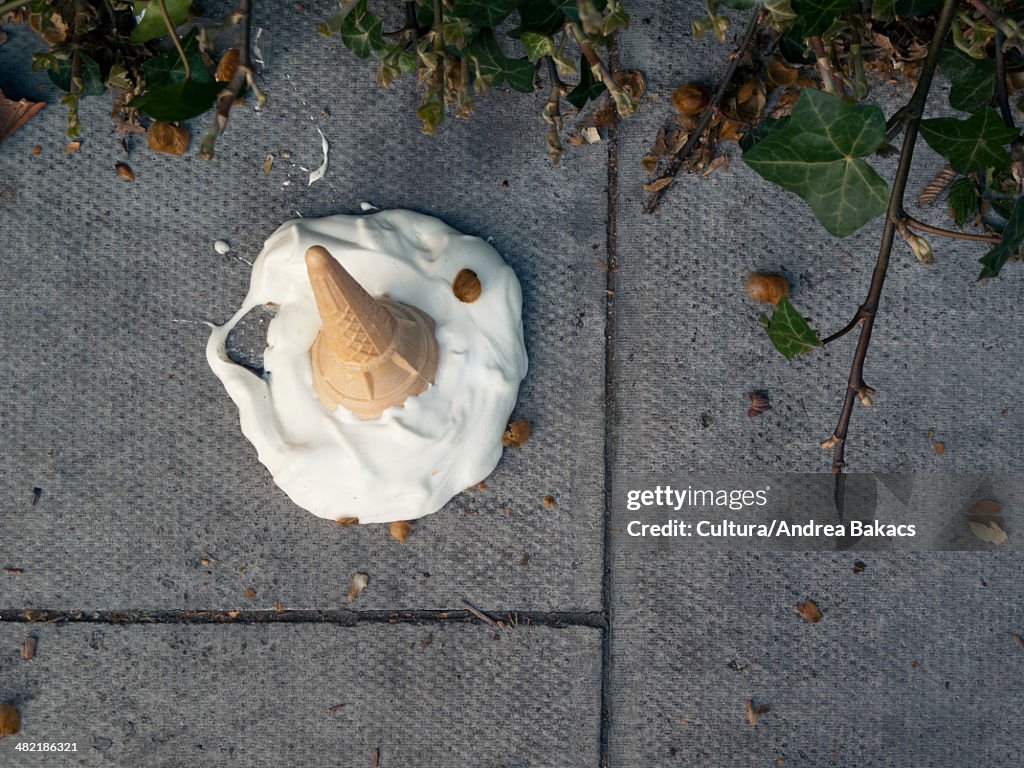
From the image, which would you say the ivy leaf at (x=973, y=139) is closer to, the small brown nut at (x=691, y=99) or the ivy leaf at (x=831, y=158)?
the ivy leaf at (x=831, y=158)

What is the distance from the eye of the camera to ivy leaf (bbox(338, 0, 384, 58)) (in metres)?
1.72

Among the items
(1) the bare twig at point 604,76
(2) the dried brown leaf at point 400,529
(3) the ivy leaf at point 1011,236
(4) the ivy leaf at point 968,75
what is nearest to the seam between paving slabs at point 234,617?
(2) the dried brown leaf at point 400,529

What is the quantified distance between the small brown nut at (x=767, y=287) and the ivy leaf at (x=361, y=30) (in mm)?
1253

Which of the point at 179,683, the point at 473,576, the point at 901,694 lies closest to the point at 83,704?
the point at 179,683

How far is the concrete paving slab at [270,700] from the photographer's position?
2.22 meters

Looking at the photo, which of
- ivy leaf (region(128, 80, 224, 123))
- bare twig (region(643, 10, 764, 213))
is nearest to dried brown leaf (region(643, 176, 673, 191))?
bare twig (region(643, 10, 764, 213))

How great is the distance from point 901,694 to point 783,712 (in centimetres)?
38

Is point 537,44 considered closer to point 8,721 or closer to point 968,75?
point 968,75

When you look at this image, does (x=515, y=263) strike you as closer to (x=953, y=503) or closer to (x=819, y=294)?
(x=819, y=294)

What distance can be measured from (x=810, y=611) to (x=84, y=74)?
2.61m

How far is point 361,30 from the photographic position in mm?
1758

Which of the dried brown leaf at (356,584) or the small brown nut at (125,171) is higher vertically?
the small brown nut at (125,171)

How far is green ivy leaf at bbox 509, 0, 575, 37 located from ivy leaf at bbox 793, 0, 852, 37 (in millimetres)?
491

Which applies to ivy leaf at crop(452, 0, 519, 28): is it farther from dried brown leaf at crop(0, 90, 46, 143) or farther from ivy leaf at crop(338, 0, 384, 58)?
dried brown leaf at crop(0, 90, 46, 143)
